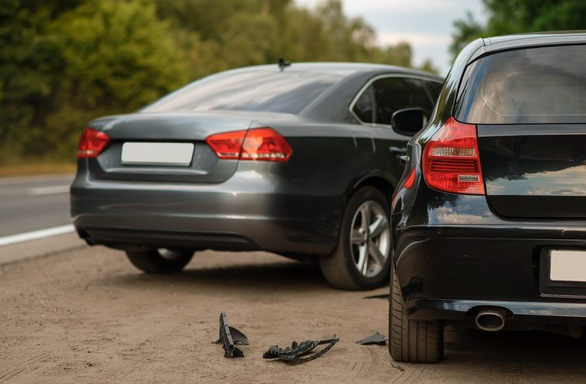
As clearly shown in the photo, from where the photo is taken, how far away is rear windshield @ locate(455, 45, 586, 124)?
15.2ft

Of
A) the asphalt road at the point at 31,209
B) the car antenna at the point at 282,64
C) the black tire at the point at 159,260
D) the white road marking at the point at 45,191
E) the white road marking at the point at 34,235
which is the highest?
the car antenna at the point at 282,64

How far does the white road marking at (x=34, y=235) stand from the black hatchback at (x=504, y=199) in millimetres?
7003

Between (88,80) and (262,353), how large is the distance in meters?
45.6

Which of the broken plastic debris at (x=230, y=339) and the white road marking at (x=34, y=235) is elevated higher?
the broken plastic debris at (x=230, y=339)

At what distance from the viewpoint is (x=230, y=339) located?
550cm

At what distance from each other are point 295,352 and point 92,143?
286cm

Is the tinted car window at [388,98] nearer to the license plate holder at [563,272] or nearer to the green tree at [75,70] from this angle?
the license plate holder at [563,272]

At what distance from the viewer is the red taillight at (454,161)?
15.2 ft

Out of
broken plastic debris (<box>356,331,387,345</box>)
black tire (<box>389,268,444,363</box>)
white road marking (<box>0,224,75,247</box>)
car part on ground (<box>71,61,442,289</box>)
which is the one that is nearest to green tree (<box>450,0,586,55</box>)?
white road marking (<box>0,224,75,247</box>)

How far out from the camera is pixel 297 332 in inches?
236

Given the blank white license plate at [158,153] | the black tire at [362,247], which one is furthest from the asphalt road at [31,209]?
the black tire at [362,247]

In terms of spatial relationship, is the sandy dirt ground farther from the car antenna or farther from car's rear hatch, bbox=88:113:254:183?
the car antenna

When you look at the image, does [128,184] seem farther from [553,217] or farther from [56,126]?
[56,126]

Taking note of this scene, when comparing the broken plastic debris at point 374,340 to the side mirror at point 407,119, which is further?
the side mirror at point 407,119
